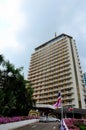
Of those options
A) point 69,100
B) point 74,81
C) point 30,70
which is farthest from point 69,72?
point 30,70

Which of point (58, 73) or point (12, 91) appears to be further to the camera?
point (58, 73)

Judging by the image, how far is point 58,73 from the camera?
101 meters

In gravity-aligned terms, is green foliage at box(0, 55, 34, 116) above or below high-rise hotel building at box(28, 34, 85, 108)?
below

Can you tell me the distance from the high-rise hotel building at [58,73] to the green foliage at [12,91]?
4160 cm

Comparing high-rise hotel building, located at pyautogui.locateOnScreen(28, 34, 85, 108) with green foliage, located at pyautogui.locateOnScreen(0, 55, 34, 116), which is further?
high-rise hotel building, located at pyautogui.locateOnScreen(28, 34, 85, 108)

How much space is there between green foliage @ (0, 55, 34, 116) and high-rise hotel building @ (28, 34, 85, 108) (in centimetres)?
4160

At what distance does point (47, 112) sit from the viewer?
3083 inches

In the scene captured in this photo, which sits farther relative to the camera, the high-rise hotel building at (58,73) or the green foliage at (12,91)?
the high-rise hotel building at (58,73)

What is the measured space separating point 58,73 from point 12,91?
200ft

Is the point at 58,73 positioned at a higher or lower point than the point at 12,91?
higher

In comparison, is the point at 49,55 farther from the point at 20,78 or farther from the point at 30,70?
the point at 20,78

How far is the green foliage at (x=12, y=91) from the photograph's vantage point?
128ft

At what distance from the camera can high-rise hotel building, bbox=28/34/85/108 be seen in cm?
9006

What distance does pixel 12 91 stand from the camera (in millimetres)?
42000
